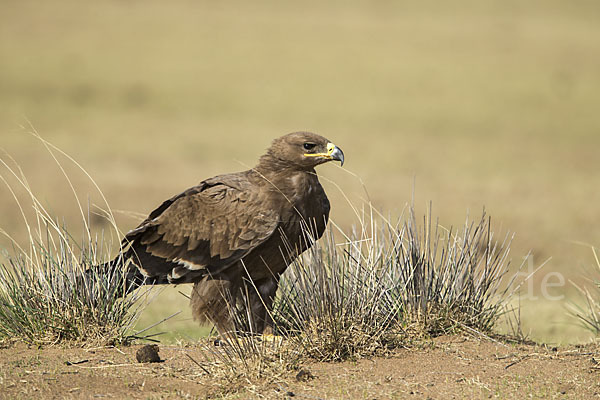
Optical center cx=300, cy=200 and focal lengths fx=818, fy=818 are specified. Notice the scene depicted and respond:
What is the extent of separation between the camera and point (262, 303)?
650 cm

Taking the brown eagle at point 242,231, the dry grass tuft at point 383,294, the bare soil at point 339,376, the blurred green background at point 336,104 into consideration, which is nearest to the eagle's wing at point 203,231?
the brown eagle at point 242,231

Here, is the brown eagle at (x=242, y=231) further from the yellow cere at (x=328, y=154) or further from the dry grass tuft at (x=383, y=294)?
the dry grass tuft at (x=383, y=294)

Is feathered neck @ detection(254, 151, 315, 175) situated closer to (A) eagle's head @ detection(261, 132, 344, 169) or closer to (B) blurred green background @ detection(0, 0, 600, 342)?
(A) eagle's head @ detection(261, 132, 344, 169)

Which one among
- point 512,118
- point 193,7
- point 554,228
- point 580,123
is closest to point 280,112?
point 512,118

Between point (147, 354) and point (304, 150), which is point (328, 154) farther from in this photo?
point (147, 354)

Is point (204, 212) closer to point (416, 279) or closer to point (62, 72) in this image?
point (416, 279)

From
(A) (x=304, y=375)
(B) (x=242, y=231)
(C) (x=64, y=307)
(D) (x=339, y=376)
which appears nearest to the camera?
(A) (x=304, y=375)

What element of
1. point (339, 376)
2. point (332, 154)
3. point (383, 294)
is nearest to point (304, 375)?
point (339, 376)

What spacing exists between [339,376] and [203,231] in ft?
5.72

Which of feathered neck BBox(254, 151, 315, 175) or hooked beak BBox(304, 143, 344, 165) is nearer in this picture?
hooked beak BBox(304, 143, 344, 165)

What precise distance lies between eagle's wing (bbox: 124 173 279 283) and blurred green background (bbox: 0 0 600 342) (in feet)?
10.7

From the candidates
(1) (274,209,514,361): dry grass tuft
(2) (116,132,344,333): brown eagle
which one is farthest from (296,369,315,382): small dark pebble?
(2) (116,132,344,333): brown eagle

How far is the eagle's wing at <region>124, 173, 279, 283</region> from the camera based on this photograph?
20.2ft

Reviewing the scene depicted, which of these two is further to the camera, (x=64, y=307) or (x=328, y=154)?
(x=328, y=154)
